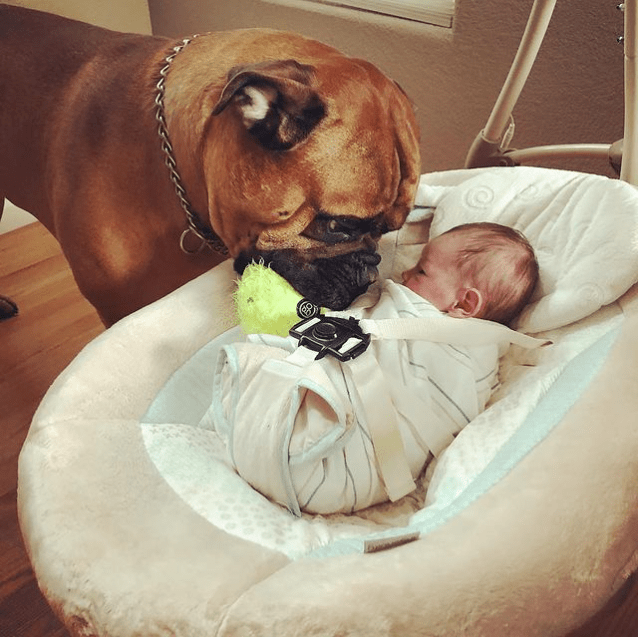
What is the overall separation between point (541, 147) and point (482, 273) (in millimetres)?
601

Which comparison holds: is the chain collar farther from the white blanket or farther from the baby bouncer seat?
the white blanket

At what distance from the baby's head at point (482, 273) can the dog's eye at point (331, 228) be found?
0.16 meters

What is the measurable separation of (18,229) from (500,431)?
233cm

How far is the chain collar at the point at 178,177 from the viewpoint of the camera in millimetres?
1282

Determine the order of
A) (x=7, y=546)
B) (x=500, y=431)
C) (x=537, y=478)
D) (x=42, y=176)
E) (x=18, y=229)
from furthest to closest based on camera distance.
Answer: (x=18, y=229)
(x=42, y=176)
(x=7, y=546)
(x=500, y=431)
(x=537, y=478)

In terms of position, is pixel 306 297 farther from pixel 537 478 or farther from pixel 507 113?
pixel 507 113

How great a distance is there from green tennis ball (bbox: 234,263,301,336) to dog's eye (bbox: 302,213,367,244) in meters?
0.10

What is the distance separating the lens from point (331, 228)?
1.16m

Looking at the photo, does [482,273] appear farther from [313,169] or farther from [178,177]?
[178,177]

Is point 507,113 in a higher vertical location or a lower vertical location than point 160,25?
higher

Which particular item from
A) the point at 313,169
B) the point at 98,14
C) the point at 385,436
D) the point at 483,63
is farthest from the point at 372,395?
the point at 98,14

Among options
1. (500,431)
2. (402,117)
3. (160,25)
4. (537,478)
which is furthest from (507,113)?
(160,25)

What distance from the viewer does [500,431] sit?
952 millimetres

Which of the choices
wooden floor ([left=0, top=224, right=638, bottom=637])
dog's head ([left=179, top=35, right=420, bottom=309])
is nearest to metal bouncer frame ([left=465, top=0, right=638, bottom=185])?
dog's head ([left=179, top=35, right=420, bottom=309])
